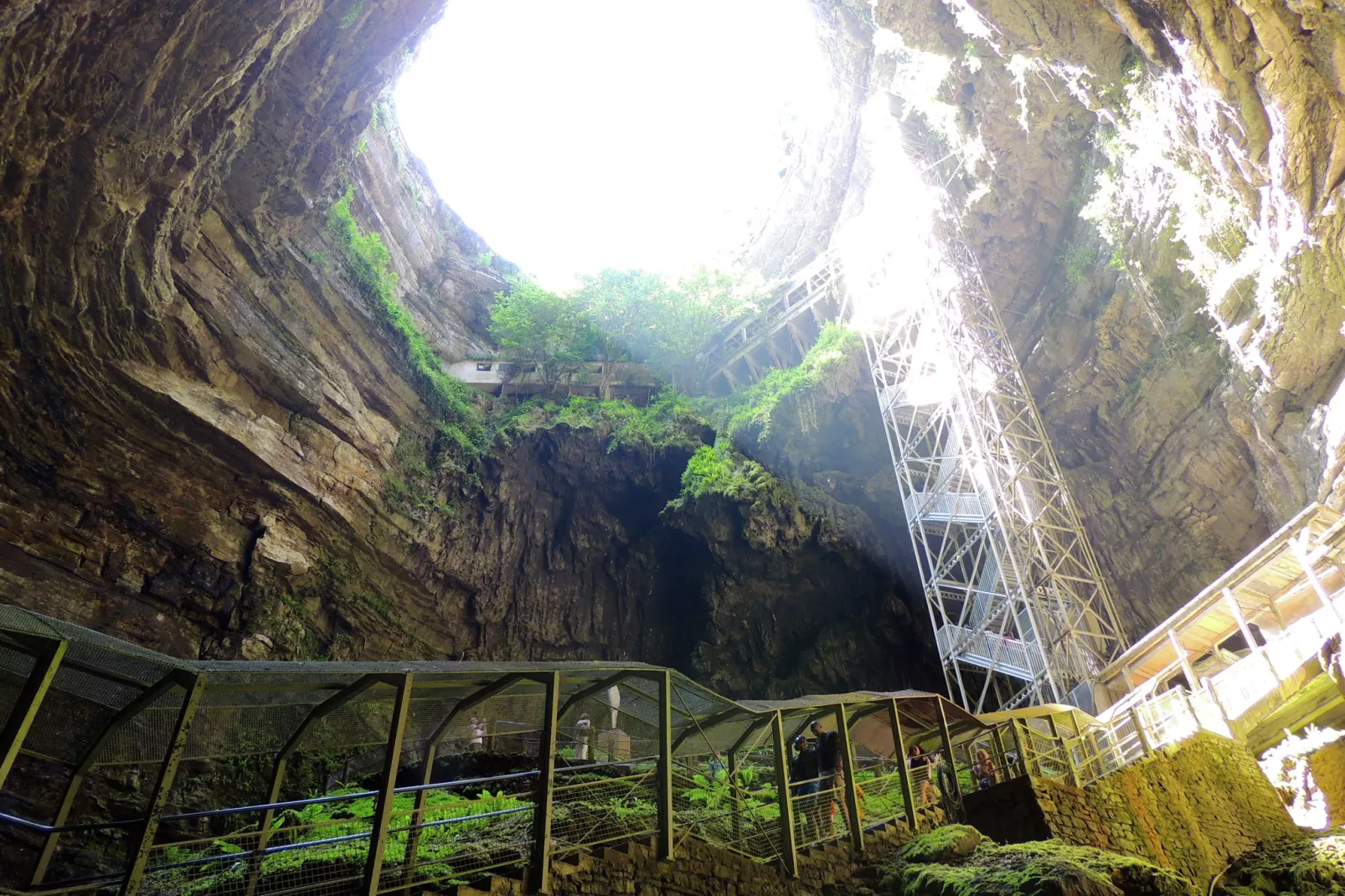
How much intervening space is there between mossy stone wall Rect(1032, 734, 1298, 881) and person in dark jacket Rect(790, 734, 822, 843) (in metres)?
2.58

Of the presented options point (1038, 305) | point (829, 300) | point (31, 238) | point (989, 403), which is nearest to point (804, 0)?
point (829, 300)

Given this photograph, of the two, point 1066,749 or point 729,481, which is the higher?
point 729,481

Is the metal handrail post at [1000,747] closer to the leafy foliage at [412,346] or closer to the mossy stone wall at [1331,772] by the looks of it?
the mossy stone wall at [1331,772]

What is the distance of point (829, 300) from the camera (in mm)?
25719

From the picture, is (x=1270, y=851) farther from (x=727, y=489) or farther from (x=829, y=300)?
(x=829, y=300)

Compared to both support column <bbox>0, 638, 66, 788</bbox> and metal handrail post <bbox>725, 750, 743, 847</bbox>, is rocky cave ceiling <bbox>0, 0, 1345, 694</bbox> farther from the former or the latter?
metal handrail post <bbox>725, 750, 743, 847</bbox>

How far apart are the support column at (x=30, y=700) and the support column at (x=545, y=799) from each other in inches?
141

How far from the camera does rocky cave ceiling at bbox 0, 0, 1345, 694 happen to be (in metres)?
9.76

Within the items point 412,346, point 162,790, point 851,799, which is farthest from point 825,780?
point 412,346

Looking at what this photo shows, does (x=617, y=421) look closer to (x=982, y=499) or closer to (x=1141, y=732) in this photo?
(x=982, y=499)

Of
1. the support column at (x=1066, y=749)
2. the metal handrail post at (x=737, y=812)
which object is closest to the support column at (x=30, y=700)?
the metal handrail post at (x=737, y=812)

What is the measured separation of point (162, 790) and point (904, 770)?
8.02m

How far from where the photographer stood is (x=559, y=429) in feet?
69.9

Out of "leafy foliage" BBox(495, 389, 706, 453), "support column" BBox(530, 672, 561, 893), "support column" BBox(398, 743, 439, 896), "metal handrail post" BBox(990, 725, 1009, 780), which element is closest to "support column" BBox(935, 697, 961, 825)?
"metal handrail post" BBox(990, 725, 1009, 780)
